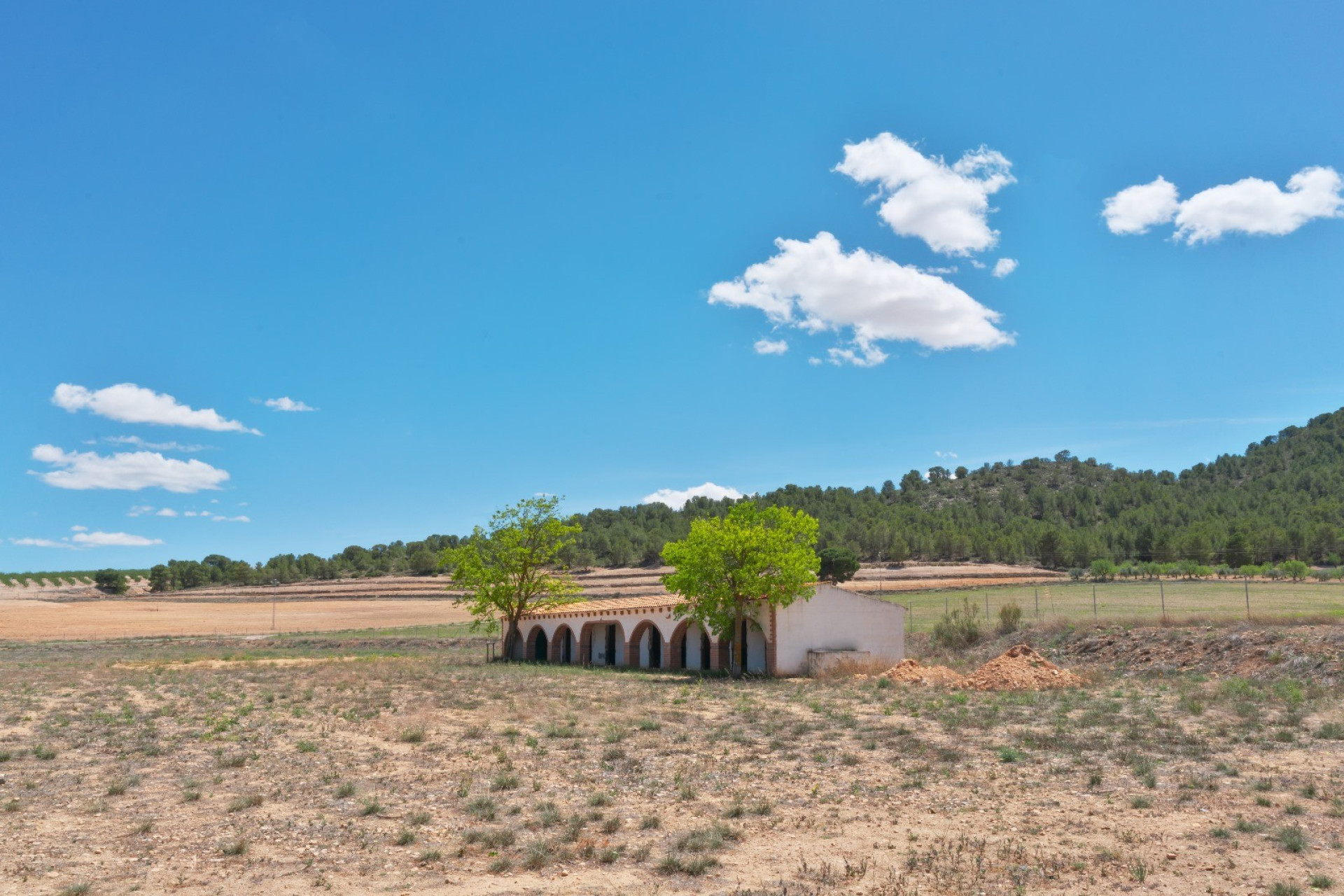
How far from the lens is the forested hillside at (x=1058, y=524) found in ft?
331

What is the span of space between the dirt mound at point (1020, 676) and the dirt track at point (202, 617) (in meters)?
52.0

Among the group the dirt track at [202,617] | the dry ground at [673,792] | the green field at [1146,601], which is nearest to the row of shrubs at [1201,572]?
the green field at [1146,601]

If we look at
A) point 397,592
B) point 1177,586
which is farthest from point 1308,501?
point 397,592

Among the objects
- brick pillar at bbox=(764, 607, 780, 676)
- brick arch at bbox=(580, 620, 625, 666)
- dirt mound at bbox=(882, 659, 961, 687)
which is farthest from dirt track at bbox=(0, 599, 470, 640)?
dirt mound at bbox=(882, 659, 961, 687)

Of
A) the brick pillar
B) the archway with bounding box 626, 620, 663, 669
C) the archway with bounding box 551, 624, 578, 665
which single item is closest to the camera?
the brick pillar

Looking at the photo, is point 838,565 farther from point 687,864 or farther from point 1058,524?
point 687,864

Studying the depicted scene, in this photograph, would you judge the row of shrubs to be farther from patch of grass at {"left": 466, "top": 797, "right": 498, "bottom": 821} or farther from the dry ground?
patch of grass at {"left": 466, "top": 797, "right": 498, "bottom": 821}

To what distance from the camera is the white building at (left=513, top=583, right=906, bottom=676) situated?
36.1 meters

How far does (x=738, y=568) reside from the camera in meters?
35.5

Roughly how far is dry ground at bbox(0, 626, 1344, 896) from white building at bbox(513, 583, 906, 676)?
9.38 m

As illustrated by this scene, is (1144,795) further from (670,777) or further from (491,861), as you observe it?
(491,861)

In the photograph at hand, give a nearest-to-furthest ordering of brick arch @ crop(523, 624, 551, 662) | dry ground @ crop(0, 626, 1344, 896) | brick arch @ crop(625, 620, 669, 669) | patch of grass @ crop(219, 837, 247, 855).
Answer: dry ground @ crop(0, 626, 1344, 896) < patch of grass @ crop(219, 837, 247, 855) < brick arch @ crop(625, 620, 669, 669) < brick arch @ crop(523, 624, 551, 662)

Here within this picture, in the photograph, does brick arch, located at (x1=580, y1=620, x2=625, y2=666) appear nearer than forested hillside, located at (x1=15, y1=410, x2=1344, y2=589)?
Yes

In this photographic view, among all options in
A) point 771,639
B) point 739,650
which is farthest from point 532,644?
point 771,639
